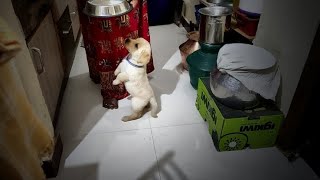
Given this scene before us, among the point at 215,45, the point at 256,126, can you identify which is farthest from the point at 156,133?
the point at 215,45

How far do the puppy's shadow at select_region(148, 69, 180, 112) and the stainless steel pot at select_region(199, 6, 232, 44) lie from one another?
44 cm

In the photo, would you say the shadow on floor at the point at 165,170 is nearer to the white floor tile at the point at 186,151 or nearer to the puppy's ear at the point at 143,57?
the white floor tile at the point at 186,151

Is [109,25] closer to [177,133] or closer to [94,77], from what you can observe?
[94,77]

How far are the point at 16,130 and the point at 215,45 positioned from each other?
138cm

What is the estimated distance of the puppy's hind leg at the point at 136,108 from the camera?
1607 mm

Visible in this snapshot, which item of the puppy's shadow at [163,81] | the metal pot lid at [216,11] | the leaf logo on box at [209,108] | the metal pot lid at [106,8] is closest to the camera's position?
the leaf logo on box at [209,108]

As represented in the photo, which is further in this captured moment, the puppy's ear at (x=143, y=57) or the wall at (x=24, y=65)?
the puppy's ear at (x=143, y=57)

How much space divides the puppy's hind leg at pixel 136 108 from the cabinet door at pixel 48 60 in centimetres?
46

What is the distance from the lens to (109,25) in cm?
161

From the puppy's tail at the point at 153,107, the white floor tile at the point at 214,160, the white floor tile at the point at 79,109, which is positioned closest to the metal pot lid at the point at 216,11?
the puppy's tail at the point at 153,107

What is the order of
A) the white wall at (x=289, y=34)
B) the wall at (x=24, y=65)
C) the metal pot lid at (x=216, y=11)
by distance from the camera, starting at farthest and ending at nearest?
the metal pot lid at (x=216, y=11) < the white wall at (x=289, y=34) < the wall at (x=24, y=65)

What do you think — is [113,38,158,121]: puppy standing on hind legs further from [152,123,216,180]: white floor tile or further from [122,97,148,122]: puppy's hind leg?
[152,123,216,180]: white floor tile

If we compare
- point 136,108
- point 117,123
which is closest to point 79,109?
point 117,123

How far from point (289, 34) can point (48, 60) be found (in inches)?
53.9
